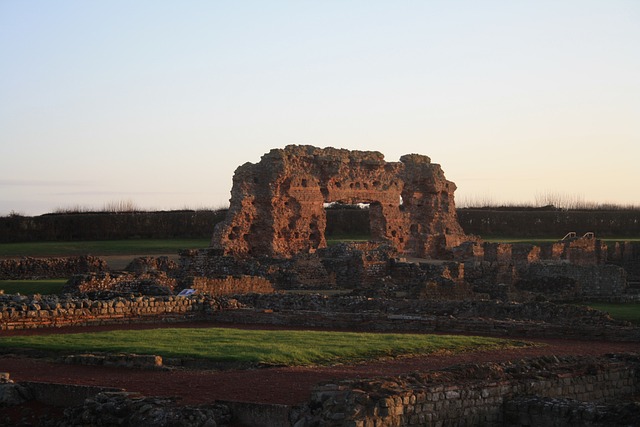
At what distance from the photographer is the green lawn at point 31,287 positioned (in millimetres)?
31062

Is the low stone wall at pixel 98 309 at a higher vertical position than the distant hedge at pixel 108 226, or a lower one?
lower

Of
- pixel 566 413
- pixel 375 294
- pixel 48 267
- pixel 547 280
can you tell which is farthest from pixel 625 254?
pixel 566 413

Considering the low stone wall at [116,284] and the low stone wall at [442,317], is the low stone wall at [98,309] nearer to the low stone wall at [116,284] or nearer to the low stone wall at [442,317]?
the low stone wall at [442,317]

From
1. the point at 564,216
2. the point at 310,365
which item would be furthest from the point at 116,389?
the point at 564,216

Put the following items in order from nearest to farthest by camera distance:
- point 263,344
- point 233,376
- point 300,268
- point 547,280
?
1. point 233,376
2. point 263,344
3. point 547,280
4. point 300,268

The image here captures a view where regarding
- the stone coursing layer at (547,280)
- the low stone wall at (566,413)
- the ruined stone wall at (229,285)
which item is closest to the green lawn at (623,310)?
the stone coursing layer at (547,280)

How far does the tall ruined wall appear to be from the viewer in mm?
40312

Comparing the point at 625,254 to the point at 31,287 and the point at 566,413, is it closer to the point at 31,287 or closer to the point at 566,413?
the point at 31,287

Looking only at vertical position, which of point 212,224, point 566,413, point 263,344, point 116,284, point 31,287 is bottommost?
point 566,413

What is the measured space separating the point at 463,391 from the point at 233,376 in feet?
12.9

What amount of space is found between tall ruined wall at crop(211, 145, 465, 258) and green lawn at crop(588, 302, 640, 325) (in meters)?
14.0

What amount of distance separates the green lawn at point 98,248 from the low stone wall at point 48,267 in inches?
330

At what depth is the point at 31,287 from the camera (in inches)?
1258

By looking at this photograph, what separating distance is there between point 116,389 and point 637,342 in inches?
458
